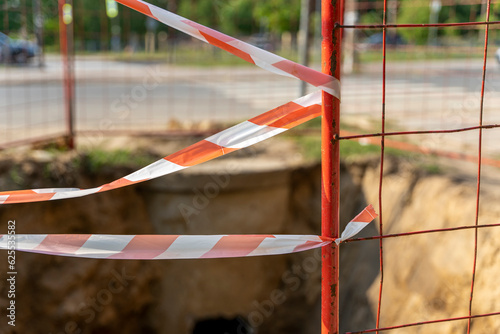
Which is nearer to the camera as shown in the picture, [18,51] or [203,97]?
[18,51]

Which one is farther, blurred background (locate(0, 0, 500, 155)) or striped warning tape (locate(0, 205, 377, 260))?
blurred background (locate(0, 0, 500, 155))

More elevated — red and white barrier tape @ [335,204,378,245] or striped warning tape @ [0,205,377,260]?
red and white barrier tape @ [335,204,378,245]

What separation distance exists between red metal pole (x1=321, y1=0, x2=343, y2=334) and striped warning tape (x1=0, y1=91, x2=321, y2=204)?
0.11 m

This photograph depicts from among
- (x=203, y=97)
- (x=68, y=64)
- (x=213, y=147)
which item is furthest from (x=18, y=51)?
(x=213, y=147)

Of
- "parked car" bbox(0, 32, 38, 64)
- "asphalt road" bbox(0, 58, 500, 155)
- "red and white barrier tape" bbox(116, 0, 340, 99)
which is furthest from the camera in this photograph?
"asphalt road" bbox(0, 58, 500, 155)

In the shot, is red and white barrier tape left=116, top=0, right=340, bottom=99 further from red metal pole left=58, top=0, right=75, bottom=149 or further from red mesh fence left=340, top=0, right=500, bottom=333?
red metal pole left=58, top=0, right=75, bottom=149

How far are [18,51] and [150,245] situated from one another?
20.6 ft

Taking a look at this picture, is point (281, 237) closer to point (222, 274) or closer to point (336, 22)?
point (336, 22)

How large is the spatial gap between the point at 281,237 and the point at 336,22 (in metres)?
0.86

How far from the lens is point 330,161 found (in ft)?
6.81

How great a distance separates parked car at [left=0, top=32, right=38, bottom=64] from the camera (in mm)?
7074

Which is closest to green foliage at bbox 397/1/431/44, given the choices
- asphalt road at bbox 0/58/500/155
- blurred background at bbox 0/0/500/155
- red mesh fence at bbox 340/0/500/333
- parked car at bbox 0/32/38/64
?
blurred background at bbox 0/0/500/155

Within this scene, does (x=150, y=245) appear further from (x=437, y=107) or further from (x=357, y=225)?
(x=437, y=107)

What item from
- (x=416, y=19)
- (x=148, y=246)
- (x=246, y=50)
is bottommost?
(x=148, y=246)
